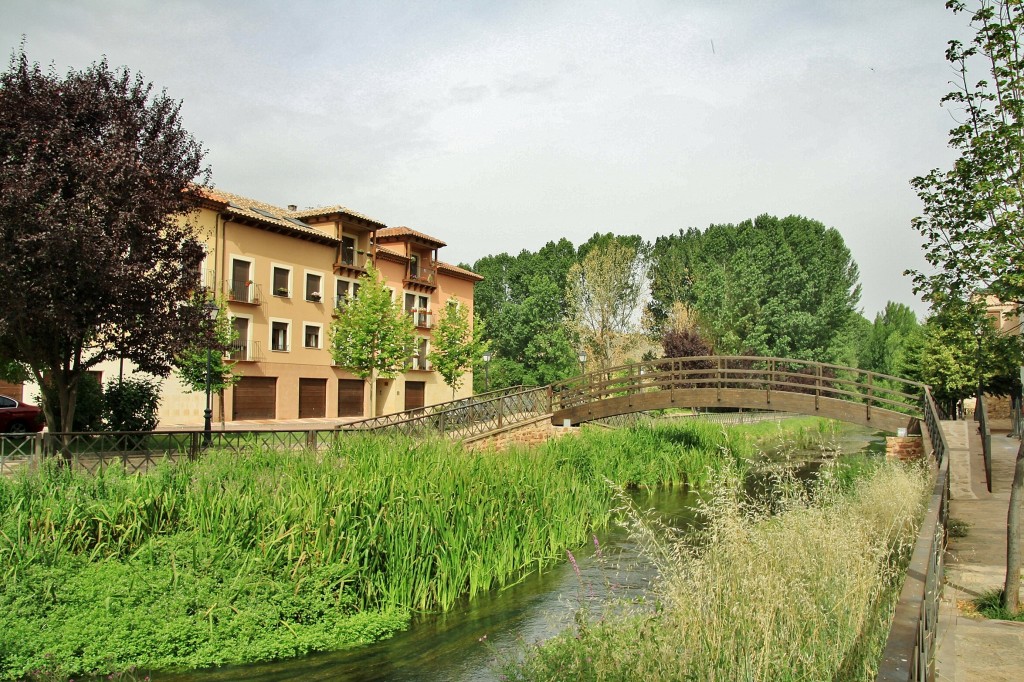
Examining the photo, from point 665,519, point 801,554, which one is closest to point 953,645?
point 801,554

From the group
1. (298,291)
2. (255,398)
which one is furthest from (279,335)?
(255,398)

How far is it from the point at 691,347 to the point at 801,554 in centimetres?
3794

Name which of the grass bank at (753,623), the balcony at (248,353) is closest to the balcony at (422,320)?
the balcony at (248,353)

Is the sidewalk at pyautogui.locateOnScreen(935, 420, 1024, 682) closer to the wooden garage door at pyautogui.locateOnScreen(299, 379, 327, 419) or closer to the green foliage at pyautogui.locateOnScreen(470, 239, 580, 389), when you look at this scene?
the wooden garage door at pyautogui.locateOnScreen(299, 379, 327, 419)

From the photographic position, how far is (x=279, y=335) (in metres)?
34.4

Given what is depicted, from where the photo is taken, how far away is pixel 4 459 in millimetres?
11398

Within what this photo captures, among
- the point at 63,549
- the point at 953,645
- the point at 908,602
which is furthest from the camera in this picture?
the point at 63,549

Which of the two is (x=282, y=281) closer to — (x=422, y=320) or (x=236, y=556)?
(x=422, y=320)

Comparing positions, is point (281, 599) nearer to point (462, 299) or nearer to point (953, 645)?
point (953, 645)

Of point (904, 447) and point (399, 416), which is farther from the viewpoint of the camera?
point (399, 416)

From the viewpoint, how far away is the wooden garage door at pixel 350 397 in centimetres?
3756

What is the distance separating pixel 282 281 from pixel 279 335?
2.62 metres

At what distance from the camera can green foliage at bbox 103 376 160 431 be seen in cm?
1880

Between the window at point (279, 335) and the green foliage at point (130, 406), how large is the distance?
45.6 ft
